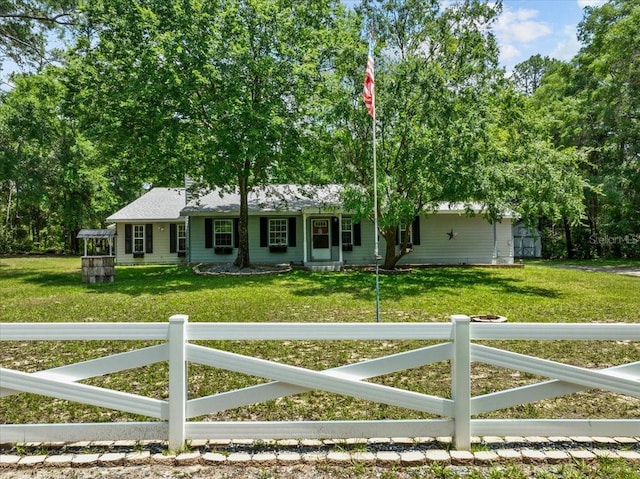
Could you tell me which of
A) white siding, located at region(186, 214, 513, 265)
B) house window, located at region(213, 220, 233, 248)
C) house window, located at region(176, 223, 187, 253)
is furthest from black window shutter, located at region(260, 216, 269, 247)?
house window, located at region(176, 223, 187, 253)

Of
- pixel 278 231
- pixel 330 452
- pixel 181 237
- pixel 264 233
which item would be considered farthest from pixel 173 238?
pixel 330 452

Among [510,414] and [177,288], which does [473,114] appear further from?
[510,414]

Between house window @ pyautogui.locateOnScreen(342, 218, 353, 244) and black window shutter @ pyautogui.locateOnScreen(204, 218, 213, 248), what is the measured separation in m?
6.01

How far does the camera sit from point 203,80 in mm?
13516

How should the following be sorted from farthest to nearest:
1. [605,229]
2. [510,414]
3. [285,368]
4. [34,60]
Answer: [605,229] → [34,60] → [510,414] → [285,368]

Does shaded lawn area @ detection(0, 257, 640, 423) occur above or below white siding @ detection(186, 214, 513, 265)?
below

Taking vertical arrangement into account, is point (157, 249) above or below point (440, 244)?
below

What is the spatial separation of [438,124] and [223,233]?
10.8 meters

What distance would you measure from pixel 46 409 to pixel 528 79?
147 ft

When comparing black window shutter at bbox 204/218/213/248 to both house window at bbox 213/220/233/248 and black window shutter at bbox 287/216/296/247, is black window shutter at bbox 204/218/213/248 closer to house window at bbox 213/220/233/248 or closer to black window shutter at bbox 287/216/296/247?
house window at bbox 213/220/233/248

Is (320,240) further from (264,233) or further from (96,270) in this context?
(96,270)

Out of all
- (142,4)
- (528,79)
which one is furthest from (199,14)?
(528,79)

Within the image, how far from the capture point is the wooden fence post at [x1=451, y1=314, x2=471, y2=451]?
9.34 ft

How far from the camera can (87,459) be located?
2.84 metres
